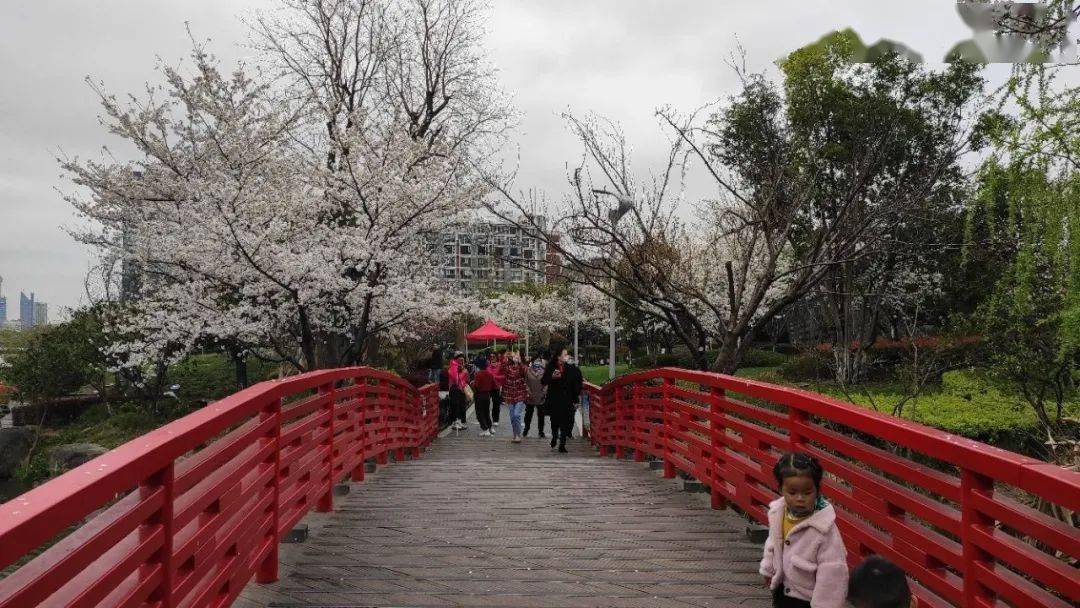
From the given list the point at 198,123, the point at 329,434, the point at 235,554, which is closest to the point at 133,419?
the point at 198,123

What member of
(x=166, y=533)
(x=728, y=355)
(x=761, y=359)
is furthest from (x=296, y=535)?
(x=761, y=359)

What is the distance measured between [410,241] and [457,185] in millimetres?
1521

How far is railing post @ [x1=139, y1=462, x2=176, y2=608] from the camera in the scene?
2717 mm

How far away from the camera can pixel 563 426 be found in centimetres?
1245

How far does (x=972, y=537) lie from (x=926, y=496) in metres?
1.05

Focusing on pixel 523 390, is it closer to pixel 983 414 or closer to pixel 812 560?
pixel 983 414

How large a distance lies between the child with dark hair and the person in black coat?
9801 mm

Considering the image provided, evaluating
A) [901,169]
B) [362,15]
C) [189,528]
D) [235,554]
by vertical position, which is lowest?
[235,554]

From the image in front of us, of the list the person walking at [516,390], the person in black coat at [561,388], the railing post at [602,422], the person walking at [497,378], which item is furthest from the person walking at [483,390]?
the person in black coat at [561,388]

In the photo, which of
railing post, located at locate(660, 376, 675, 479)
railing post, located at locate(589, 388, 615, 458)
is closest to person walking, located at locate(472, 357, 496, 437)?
railing post, located at locate(589, 388, 615, 458)

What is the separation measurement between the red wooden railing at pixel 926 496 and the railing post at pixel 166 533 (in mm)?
2705

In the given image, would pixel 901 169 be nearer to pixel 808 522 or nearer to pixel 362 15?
pixel 362 15

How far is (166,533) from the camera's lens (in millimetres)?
2736

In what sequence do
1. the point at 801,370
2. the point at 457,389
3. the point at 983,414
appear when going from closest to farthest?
the point at 983,414
the point at 457,389
the point at 801,370
